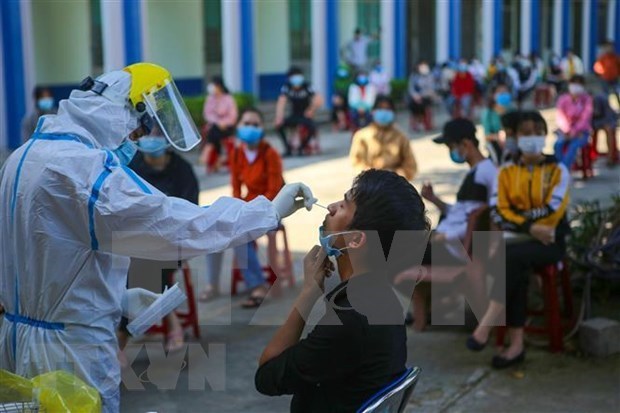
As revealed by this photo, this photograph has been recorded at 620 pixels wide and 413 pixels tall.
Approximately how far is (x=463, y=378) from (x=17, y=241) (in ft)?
10.3

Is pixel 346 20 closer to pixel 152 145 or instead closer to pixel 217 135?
pixel 217 135

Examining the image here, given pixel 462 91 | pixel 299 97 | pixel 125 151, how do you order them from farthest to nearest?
1. pixel 462 91
2. pixel 299 97
3. pixel 125 151

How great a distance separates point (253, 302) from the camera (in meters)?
7.25

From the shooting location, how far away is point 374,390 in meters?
2.78

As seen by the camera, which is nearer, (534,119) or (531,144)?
(531,144)

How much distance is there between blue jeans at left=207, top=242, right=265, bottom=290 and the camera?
7359 mm

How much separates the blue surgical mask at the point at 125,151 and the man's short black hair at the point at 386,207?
97 centimetres

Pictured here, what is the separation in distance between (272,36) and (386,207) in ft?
68.2

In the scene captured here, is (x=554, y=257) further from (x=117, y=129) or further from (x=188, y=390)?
(x=117, y=129)

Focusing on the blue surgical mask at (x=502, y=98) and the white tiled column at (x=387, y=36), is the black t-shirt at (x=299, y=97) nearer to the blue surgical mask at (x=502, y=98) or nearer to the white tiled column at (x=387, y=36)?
the blue surgical mask at (x=502, y=98)

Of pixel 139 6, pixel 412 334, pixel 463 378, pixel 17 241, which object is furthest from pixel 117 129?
pixel 139 6

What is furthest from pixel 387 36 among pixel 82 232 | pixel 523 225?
pixel 82 232

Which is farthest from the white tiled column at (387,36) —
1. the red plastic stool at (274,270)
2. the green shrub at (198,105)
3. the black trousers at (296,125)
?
the red plastic stool at (274,270)

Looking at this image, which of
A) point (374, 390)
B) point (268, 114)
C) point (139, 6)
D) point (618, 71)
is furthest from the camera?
point (268, 114)
